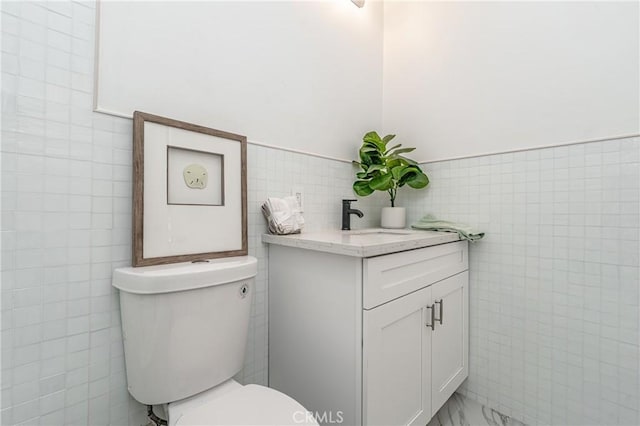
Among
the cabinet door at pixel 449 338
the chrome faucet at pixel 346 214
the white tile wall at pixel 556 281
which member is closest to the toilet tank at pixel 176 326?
the chrome faucet at pixel 346 214

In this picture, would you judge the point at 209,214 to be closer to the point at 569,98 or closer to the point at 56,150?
the point at 56,150

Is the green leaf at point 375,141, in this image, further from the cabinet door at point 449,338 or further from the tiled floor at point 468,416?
the tiled floor at point 468,416

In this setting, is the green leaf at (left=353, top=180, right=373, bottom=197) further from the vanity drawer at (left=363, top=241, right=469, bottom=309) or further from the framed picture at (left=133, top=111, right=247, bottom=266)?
the framed picture at (left=133, top=111, right=247, bottom=266)

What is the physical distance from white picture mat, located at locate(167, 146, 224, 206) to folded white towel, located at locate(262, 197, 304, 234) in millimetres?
213

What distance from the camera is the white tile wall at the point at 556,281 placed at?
45.6 inches

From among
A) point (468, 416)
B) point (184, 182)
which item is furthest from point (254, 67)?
point (468, 416)

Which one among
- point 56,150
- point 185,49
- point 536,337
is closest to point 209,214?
point 56,150

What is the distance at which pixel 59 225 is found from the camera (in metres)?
0.82

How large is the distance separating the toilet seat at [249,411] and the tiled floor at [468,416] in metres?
0.96

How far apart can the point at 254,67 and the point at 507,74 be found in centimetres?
125

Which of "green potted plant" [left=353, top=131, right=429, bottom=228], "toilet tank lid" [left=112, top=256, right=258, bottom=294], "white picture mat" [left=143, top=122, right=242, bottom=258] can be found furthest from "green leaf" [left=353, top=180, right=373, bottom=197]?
"toilet tank lid" [left=112, top=256, right=258, bottom=294]

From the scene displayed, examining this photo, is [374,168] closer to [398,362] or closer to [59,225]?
[398,362]

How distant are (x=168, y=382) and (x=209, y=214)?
1.79 feet

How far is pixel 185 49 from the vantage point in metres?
1.07
